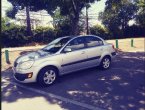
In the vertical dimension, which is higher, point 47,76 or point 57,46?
point 57,46

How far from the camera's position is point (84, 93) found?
7406 mm

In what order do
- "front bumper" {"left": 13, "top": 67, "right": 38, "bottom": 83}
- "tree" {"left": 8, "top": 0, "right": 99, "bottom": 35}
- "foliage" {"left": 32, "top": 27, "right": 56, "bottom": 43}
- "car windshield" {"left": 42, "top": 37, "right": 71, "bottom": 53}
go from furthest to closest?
"foliage" {"left": 32, "top": 27, "right": 56, "bottom": 43} → "tree" {"left": 8, "top": 0, "right": 99, "bottom": 35} → "car windshield" {"left": 42, "top": 37, "right": 71, "bottom": 53} → "front bumper" {"left": 13, "top": 67, "right": 38, "bottom": 83}

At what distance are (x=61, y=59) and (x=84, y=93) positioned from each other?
160 cm

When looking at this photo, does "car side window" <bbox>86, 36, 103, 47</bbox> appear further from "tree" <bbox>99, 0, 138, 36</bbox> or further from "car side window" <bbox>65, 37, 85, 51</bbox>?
"tree" <bbox>99, 0, 138, 36</bbox>

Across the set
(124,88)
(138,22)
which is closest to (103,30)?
(138,22)

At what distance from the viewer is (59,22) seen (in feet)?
89.7

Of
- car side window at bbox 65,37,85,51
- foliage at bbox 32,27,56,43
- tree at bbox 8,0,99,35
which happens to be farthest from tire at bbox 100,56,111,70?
foliage at bbox 32,27,56,43

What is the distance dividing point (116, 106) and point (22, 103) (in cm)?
243

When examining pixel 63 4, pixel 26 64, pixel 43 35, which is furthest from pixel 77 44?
pixel 43 35

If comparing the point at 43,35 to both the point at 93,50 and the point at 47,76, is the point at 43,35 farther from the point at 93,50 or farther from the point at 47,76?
the point at 47,76

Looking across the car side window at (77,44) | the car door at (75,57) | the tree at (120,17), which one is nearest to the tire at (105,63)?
the car door at (75,57)

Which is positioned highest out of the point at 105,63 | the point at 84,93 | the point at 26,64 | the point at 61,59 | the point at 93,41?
the point at 93,41

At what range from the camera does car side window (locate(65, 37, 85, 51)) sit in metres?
8.97

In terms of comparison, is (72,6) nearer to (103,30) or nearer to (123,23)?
(103,30)
